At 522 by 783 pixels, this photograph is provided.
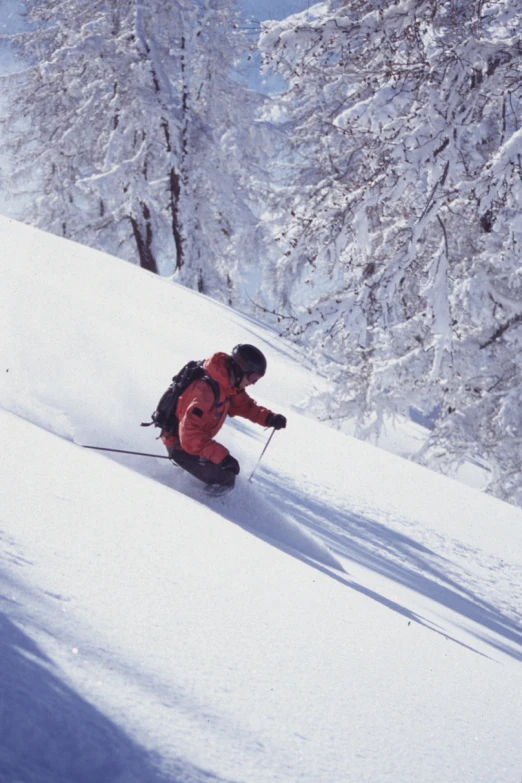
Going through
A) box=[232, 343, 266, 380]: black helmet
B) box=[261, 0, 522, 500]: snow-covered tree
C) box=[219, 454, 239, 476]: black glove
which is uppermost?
box=[261, 0, 522, 500]: snow-covered tree

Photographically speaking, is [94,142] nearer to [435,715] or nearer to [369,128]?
[369,128]

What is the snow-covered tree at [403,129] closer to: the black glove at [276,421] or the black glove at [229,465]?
the black glove at [276,421]

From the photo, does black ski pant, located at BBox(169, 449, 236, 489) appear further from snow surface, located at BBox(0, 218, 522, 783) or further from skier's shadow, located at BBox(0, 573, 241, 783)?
skier's shadow, located at BBox(0, 573, 241, 783)

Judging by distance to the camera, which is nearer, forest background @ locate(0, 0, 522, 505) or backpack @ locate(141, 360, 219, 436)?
backpack @ locate(141, 360, 219, 436)

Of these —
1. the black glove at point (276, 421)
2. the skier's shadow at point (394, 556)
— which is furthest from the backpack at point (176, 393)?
the skier's shadow at point (394, 556)

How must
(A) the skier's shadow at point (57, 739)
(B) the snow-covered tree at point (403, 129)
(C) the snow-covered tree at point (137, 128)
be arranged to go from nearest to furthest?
(A) the skier's shadow at point (57, 739)
(B) the snow-covered tree at point (403, 129)
(C) the snow-covered tree at point (137, 128)

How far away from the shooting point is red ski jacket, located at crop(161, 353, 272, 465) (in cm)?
449

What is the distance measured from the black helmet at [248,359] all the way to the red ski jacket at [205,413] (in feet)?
0.32

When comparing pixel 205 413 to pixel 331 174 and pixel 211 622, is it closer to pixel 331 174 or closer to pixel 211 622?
pixel 211 622

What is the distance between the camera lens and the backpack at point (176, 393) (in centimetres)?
457

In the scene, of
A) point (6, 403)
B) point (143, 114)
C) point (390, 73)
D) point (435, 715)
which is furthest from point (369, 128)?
point (143, 114)

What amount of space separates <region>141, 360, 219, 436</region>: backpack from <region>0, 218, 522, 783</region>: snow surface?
0.45 metres

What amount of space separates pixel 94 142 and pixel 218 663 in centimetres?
2134

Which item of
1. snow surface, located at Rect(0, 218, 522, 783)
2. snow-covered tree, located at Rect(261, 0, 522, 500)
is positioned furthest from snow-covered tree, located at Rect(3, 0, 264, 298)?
snow surface, located at Rect(0, 218, 522, 783)
